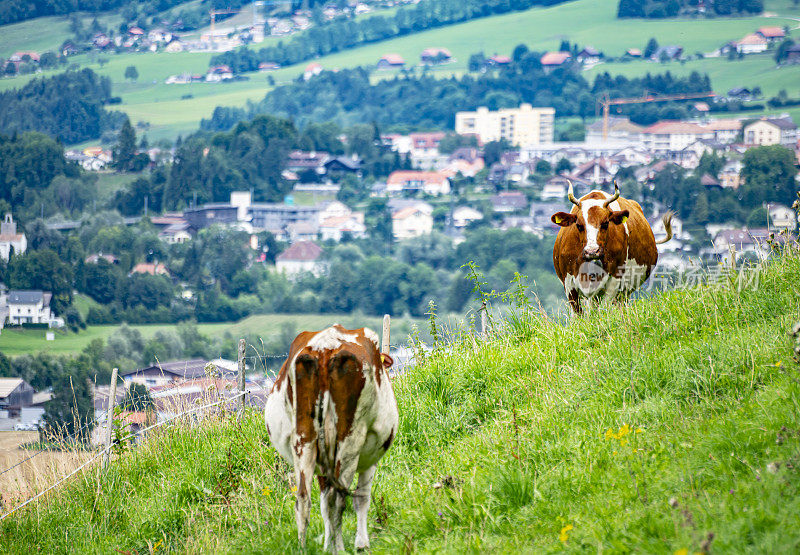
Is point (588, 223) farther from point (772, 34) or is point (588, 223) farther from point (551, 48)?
point (551, 48)

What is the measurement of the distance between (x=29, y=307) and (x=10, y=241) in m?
20.0

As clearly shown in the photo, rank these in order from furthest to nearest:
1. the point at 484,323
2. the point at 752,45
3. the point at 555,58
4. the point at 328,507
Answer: the point at 555,58 < the point at 752,45 < the point at 484,323 < the point at 328,507

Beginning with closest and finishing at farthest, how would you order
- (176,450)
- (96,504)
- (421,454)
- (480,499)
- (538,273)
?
(480,499) < (421,454) < (96,504) < (176,450) < (538,273)

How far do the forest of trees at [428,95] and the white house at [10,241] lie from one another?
6498 cm

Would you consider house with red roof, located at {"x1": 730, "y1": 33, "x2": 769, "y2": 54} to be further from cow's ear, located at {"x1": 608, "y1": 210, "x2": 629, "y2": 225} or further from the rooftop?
cow's ear, located at {"x1": 608, "y1": 210, "x2": 629, "y2": 225}

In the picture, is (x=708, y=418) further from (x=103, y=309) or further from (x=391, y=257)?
(x=391, y=257)

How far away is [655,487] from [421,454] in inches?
84.6

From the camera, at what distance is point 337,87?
190 metres

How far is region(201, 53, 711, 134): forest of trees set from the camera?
168 metres

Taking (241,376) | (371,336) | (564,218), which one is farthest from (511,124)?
(371,336)

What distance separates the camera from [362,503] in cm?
507

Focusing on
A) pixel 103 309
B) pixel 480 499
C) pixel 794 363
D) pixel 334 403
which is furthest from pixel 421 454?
pixel 103 309

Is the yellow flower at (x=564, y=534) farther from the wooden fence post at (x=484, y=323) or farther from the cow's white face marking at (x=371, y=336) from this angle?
the wooden fence post at (x=484, y=323)

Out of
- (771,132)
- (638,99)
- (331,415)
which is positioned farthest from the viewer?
(638,99)
